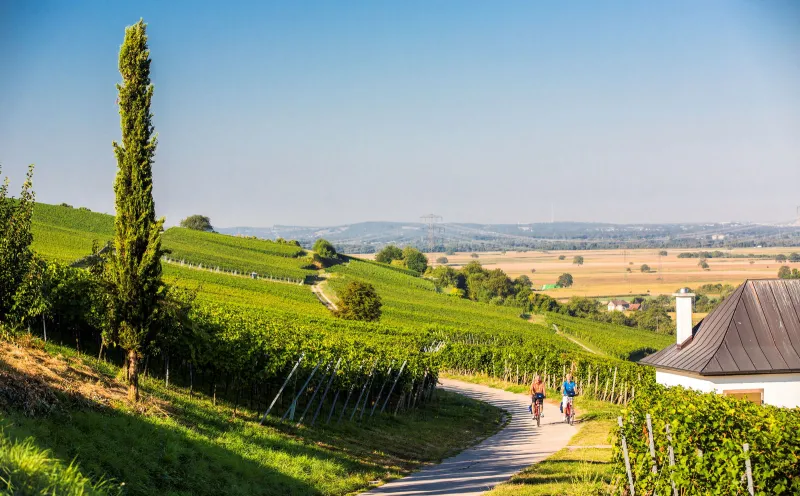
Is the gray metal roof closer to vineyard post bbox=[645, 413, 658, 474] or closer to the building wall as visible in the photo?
the building wall

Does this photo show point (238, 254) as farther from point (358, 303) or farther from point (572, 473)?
point (572, 473)

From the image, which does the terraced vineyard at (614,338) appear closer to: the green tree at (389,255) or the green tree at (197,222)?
the green tree at (389,255)

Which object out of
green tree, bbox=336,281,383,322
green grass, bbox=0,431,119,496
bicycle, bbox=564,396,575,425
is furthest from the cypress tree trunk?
green tree, bbox=336,281,383,322

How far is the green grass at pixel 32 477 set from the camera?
7328mm

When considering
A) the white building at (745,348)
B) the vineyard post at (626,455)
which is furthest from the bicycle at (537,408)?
the vineyard post at (626,455)

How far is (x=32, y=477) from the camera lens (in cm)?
768

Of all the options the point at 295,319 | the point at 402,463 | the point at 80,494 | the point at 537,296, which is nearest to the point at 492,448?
the point at 402,463

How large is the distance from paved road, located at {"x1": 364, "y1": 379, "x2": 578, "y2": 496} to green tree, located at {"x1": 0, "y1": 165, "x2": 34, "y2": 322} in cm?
954

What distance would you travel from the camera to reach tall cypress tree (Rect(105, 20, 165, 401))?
1623cm

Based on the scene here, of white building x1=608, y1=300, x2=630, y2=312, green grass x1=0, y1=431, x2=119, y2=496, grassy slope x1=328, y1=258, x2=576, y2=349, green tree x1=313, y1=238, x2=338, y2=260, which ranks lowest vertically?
Answer: white building x1=608, y1=300, x2=630, y2=312

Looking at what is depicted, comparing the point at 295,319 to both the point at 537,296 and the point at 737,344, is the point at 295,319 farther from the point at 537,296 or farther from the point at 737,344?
the point at 537,296

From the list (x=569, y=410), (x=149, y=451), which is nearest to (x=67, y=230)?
(x=569, y=410)

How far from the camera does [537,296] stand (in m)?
130

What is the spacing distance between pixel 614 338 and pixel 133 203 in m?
75.9
